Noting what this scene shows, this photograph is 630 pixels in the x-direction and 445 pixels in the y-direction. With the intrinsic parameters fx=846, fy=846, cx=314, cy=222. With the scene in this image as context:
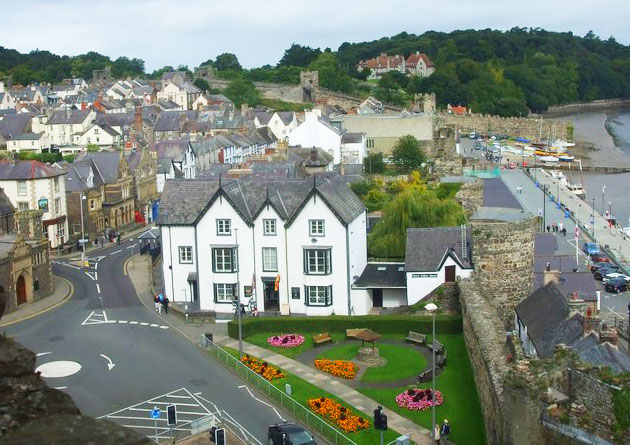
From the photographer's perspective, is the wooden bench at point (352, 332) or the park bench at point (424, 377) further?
the wooden bench at point (352, 332)

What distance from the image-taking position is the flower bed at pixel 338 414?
28.0m

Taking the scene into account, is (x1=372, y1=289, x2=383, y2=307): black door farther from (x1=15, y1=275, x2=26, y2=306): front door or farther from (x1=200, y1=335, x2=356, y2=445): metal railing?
(x1=15, y1=275, x2=26, y2=306): front door

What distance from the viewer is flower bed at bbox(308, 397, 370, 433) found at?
28031mm

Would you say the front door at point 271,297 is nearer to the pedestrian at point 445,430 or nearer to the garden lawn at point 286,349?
the garden lawn at point 286,349

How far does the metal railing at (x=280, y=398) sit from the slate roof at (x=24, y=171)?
2857 centimetres

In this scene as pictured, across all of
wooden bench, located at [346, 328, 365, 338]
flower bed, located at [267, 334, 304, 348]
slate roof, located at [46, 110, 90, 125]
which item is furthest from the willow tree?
slate roof, located at [46, 110, 90, 125]

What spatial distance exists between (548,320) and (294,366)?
10534 mm

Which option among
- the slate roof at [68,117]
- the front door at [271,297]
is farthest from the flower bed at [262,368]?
the slate roof at [68,117]

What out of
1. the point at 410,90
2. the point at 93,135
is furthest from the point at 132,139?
the point at 410,90

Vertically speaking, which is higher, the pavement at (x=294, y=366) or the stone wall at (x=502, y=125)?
the stone wall at (x=502, y=125)

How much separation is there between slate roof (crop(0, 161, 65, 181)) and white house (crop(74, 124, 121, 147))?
42032 mm

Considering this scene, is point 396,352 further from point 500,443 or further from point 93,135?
point 93,135

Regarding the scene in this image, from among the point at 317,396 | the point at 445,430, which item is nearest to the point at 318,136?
the point at 317,396

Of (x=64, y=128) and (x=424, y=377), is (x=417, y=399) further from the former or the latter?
(x=64, y=128)
